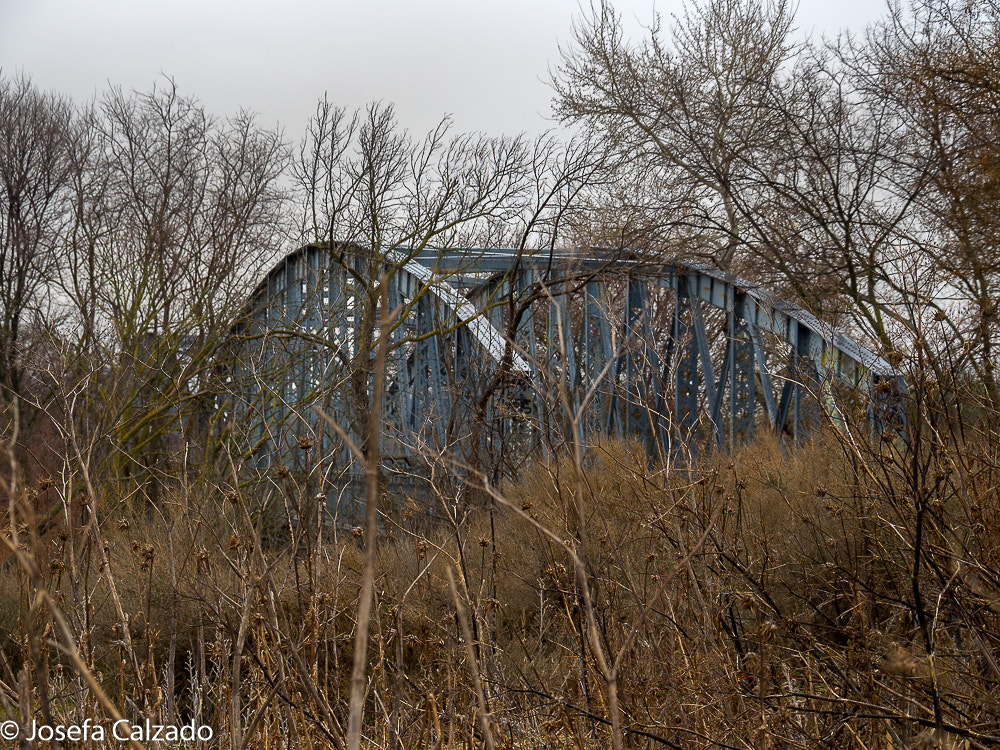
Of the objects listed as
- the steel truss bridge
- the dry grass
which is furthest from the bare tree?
the dry grass

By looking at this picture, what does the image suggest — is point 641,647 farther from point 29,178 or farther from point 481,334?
point 29,178

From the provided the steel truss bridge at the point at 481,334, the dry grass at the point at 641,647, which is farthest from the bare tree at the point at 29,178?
the dry grass at the point at 641,647

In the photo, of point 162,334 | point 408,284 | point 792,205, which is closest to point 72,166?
point 162,334

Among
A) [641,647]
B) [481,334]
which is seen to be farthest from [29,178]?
[641,647]

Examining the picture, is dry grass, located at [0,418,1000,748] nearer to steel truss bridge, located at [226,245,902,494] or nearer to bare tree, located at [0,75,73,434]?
steel truss bridge, located at [226,245,902,494]

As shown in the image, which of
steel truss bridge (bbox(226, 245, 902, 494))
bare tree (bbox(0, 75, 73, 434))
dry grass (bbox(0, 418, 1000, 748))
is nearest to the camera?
dry grass (bbox(0, 418, 1000, 748))

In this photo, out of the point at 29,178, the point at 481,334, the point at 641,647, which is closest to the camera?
the point at 641,647

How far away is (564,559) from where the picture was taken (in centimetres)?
607

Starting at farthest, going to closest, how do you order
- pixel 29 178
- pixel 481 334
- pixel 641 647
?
pixel 29 178 < pixel 481 334 < pixel 641 647

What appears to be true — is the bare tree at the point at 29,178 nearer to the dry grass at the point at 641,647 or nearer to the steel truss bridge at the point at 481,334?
the steel truss bridge at the point at 481,334

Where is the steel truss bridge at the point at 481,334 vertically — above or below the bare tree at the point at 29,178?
below

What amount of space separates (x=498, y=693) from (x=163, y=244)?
10.4 metres

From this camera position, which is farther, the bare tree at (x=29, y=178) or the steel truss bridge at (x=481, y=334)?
the bare tree at (x=29, y=178)

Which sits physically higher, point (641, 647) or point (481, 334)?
point (481, 334)
